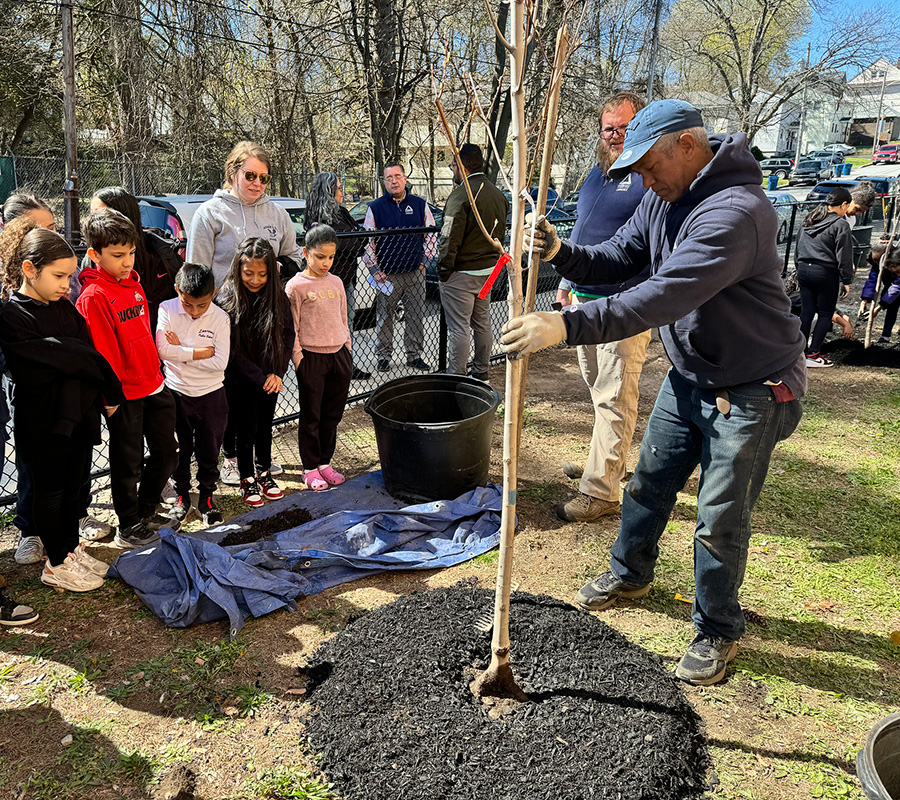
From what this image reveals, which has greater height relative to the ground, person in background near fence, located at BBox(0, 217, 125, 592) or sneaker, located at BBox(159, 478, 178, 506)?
person in background near fence, located at BBox(0, 217, 125, 592)

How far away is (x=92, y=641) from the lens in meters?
3.02

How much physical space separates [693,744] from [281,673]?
1.59 metres

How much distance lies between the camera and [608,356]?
390cm

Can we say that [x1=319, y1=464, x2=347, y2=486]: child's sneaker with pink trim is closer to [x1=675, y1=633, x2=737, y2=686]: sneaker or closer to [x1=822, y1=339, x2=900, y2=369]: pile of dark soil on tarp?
[x1=675, y1=633, x2=737, y2=686]: sneaker

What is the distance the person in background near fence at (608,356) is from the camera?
374cm

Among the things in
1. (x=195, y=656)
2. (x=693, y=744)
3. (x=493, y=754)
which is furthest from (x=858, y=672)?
(x=195, y=656)

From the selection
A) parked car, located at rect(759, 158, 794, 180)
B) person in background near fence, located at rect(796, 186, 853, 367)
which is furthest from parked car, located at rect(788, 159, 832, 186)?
person in background near fence, located at rect(796, 186, 853, 367)

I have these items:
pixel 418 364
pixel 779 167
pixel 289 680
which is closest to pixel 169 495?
pixel 289 680

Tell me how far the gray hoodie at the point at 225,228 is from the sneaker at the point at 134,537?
1517mm

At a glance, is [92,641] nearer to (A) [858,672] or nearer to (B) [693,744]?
(B) [693,744]

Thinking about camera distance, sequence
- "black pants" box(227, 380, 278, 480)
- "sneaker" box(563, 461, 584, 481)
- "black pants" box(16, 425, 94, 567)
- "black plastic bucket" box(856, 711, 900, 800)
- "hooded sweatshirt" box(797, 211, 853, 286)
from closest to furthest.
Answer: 1. "black plastic bucket" box(856, 711, 900, 800)
2. "black pants" box(16, 425, 94, 567)
3. "black pants" box(227, 380, 278, 480)
4. "sneaker" box(563, 461, 584, 481)
5. "hooded sweatshirt" box(797, 211, 853, 286)

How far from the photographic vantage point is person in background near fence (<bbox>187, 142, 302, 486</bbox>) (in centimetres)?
417

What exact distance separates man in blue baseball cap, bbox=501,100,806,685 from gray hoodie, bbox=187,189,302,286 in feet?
7.34

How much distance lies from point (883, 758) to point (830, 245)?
655 centimetres
